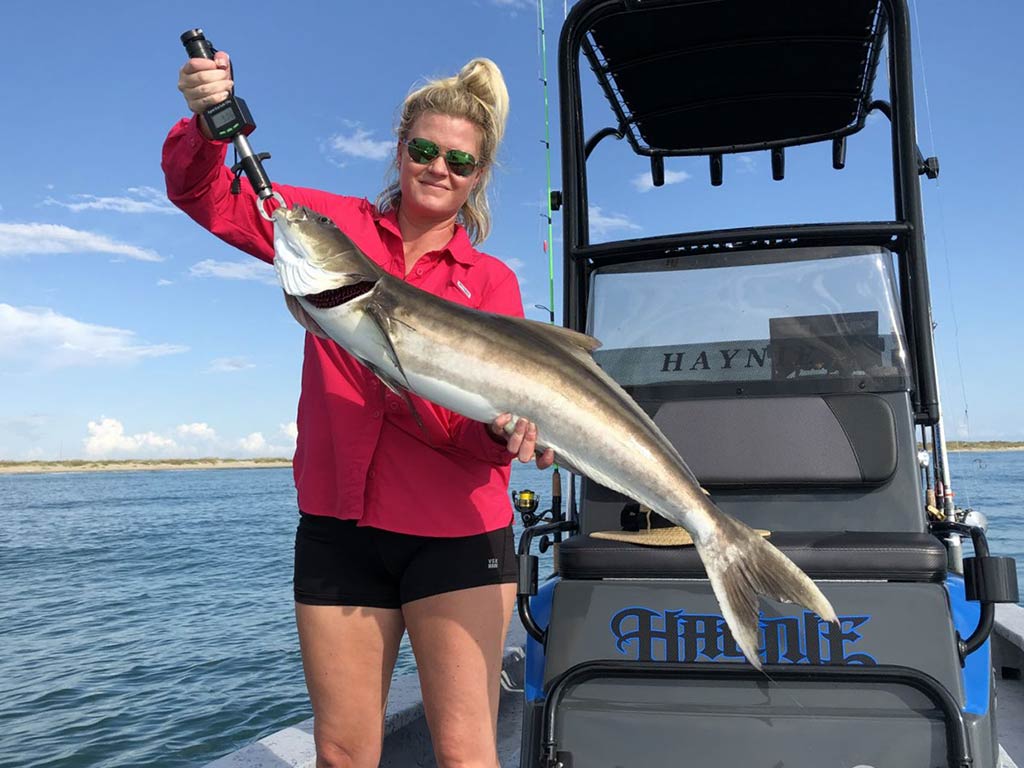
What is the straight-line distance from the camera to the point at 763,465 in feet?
11.3

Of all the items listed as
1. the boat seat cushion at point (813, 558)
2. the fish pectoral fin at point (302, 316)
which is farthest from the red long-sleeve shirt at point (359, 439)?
the boat seat cushion at point (813, 558)

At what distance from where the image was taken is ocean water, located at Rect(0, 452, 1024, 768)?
7.41 meters

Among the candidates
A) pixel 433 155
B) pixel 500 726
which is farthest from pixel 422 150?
Answer: pixel 500 726

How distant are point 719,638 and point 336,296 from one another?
169cm

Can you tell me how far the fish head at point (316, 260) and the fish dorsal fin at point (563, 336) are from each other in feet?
1.70

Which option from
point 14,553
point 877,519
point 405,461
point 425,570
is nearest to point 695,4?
point 877,519

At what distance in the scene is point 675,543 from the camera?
9.42 ft

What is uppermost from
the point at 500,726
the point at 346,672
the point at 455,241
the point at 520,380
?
the point at 455,241

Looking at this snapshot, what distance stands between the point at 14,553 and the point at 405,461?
925 inches

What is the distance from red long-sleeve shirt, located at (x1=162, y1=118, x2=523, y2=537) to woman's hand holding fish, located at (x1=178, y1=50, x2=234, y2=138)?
79 millimetres

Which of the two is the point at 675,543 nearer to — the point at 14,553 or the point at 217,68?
the point at 217,68

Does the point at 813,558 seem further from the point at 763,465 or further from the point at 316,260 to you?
the point at 316,260

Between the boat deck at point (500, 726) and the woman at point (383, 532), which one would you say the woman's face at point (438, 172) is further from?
the boat deck at point (500, 726)

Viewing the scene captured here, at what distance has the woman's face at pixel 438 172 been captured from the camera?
8.68 ft
